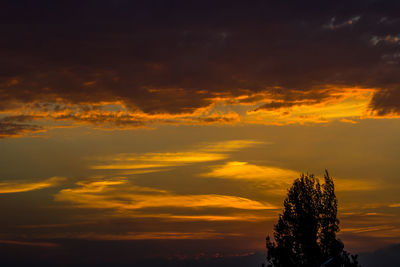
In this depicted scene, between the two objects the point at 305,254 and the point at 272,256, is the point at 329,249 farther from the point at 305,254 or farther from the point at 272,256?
the point at 272,256

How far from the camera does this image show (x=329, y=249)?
7394 cm

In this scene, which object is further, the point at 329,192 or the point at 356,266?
the point at 329,192

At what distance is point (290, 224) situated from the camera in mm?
79188

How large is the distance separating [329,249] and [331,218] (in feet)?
16.1

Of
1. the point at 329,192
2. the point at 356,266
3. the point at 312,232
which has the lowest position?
the point at 356,266

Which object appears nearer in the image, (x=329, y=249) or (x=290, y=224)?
(x=329, y=249)

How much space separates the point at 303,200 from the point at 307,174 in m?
3.91

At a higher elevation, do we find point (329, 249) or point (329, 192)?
point (329, 192)

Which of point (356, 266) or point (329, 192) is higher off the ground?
point (329, 192)

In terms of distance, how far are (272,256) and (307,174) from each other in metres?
12.4

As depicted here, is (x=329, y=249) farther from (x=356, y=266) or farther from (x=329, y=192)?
(x=329, y=192)

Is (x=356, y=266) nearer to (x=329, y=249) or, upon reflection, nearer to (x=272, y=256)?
(x=329, y=249)

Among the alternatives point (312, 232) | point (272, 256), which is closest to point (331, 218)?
point (312, 232)

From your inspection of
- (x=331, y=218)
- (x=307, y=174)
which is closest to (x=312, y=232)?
(x=331, y=218)
